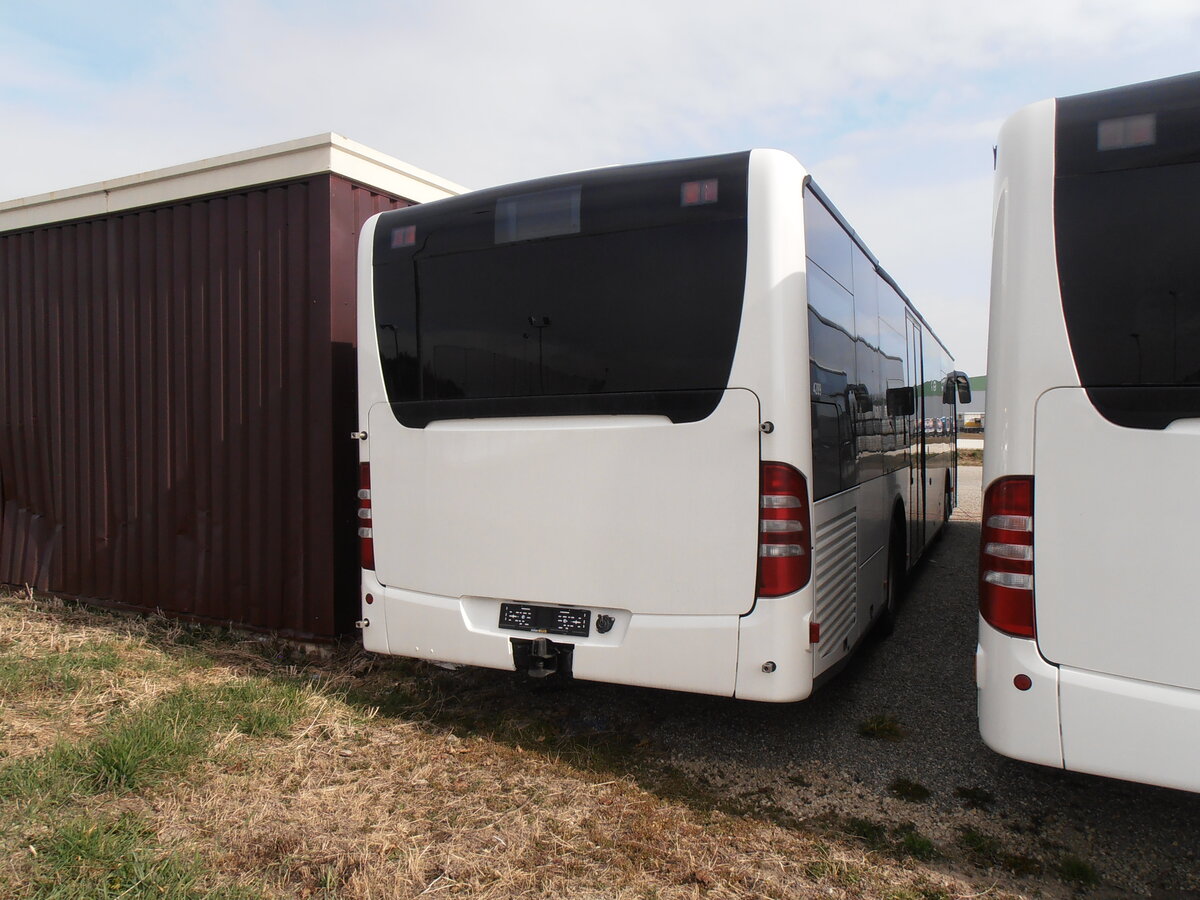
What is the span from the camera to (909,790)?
11.8 ft

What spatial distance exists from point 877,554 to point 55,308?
6.83 m

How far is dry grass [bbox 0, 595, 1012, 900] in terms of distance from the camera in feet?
9.62

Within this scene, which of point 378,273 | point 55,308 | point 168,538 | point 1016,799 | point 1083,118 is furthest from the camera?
point 55,308

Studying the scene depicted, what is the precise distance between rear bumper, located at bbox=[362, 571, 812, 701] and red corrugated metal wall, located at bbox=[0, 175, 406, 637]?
131 centimetres

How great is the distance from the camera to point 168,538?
640 centimetres

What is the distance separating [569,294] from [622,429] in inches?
27.7

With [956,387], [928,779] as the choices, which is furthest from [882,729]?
[956,387]

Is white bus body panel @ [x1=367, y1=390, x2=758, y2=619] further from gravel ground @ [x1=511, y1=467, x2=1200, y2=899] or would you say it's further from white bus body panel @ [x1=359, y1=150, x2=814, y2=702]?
gravel ground @ [x1=511, y1=467, x2=1200, y2=899]

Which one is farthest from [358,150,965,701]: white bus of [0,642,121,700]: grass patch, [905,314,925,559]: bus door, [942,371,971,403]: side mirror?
[942,371,971,403]: side mirror

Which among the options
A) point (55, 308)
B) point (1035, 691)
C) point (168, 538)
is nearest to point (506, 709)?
point (1035, 691)

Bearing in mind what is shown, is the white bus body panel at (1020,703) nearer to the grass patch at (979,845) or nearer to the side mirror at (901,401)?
the grass patch at (979,845)

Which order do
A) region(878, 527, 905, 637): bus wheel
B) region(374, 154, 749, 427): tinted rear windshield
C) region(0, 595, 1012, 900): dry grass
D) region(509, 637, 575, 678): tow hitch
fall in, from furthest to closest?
region(878, 527, 905, 637): bus wheel
region(509, 637, 575, 678): tow hitch
region(374, 154, 749, 427): tinted rear windshield
region(0, 595, 1012, 900): dry grass

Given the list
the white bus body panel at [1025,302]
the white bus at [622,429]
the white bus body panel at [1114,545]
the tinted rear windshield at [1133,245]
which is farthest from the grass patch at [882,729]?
the tinted rear windshield at [1133,245]

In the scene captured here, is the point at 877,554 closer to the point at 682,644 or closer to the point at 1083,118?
the point at 682,644
